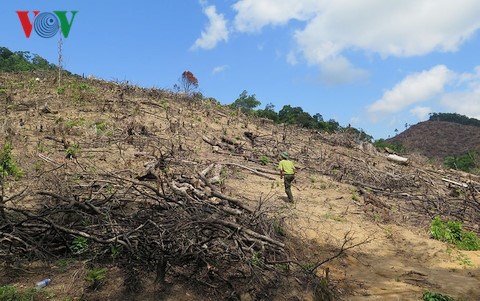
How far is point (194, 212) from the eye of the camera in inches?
215

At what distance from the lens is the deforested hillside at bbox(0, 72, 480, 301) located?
476 centimetres

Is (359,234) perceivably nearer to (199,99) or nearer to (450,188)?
(450,188)

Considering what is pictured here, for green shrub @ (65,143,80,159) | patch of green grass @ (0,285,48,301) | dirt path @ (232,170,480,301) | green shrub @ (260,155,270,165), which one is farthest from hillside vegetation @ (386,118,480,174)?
patch of green grass @ (0,285,48,301)

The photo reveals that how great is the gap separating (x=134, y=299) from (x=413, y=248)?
226 inches

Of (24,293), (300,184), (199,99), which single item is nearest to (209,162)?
(300,184)

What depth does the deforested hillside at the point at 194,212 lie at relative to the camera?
187 inches

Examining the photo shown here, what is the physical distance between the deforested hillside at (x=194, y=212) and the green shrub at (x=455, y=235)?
0.56 feet

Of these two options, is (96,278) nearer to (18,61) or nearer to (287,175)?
(287,175)

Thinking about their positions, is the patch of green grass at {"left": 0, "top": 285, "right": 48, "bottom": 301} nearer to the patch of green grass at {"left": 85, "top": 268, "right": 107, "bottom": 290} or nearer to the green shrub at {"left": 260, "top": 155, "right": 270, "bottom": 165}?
the patch of green grass at {"left": 85, "top": 268, "right": 107, "bottom": 290}

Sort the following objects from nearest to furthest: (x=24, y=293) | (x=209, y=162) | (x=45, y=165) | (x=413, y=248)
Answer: (x=24, y=293) < (x=413, y=248) < (x=45, y=165) < (x=209, y=162)

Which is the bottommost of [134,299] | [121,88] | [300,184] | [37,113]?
[134,299]

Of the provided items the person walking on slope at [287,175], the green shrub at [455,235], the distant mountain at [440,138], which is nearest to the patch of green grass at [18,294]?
the person walking on slope at [287,175]

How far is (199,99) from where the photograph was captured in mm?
20609

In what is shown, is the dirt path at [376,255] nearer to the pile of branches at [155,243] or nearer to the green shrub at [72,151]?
the pile of branches at [155,243]
